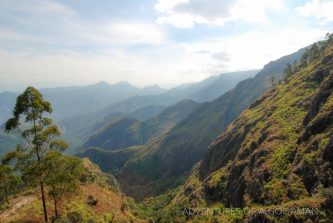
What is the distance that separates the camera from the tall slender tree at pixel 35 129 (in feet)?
119

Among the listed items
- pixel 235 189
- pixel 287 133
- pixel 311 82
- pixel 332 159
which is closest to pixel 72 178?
pixel 332 159

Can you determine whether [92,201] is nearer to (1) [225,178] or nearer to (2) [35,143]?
(2) [35,143]

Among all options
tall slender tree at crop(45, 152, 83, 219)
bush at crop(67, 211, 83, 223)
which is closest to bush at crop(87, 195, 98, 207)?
tall slender tree at crop(45, 152, 83, 219)

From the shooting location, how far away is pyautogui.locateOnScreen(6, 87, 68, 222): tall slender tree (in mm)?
36156

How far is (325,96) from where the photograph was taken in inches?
2872

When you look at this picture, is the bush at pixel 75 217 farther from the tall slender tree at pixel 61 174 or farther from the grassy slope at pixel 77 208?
the tall slender tree at pixel 61 174

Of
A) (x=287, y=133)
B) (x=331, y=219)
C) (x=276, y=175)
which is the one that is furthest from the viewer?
(x=287, y=133)

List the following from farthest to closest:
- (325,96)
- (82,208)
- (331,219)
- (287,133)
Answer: (287,133)
(325,96)
(82,208)
(331,219)

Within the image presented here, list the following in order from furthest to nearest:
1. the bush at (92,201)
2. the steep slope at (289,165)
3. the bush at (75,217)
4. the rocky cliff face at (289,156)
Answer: the bush at (92,201)
the rocky cliff face at (289,156)
the steep slope at (289,165)
the bush at (75,217)

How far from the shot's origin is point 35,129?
37688 mm

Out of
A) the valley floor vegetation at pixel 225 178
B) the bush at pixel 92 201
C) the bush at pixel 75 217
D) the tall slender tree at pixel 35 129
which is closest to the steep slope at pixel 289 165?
the valley floor vegetation at pixel 225 178

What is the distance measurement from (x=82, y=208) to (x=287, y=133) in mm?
53659

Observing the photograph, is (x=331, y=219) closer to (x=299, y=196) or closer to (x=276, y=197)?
(x=299, y=196)

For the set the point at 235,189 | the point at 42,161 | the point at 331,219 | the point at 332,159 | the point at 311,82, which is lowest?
the point at 235,189
